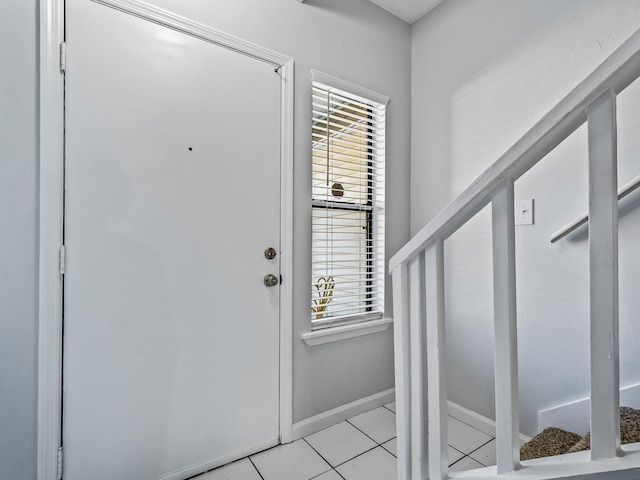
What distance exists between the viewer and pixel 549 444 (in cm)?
124

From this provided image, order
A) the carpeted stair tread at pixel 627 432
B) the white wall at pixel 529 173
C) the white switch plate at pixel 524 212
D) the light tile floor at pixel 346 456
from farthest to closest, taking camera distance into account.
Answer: the white switch plate at pixel 524 212 → the light tile floor at pixel 346 456 → the white wall at pixel 529 173 → the carpeted stair tread at pixel 627 432

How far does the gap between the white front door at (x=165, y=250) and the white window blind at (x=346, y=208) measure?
0.30m

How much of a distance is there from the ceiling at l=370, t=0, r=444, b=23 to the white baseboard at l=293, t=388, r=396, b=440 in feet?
8.38

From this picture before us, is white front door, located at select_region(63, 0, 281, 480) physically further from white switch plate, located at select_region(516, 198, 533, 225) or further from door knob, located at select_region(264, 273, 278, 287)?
white switch plate, located at select_region(516, 198, 533, 225)

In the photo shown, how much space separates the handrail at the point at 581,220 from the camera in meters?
1.23

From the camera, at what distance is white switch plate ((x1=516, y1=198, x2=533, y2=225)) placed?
1.62 meters

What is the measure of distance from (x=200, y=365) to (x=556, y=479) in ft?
4.39

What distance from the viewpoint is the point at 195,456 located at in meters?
1.48

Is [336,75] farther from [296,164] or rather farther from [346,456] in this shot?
[346,456]

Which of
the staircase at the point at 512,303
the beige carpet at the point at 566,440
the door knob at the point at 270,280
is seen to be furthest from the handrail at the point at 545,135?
the door knob at the point at 270,280

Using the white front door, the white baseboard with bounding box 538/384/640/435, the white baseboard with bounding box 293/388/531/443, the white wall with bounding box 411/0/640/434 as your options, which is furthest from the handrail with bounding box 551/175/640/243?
the white front door

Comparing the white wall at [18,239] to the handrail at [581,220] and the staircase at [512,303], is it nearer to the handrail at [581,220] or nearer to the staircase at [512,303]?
the staircase at [512,303]

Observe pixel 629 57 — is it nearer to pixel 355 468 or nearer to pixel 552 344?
pixel 552 344

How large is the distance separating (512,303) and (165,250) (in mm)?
1313
